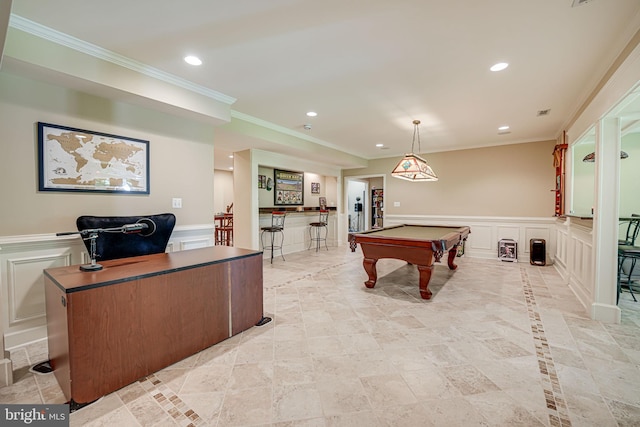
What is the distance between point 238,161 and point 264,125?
135 centimetres

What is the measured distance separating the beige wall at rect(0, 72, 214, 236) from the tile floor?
3.99 ft

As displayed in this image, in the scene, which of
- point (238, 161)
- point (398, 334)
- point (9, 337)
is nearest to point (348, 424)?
point (398, 334)

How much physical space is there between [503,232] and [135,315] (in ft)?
22.3

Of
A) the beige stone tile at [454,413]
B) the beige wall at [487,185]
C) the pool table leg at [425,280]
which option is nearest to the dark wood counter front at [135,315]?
the beige stone tile at [454,413]

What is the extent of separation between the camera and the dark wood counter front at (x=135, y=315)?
63.3 inches

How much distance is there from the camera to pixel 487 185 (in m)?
6.20

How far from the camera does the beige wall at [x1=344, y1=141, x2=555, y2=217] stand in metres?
5.69

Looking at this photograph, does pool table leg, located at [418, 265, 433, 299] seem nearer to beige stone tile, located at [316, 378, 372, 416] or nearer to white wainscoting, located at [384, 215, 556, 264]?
beige stone tile, located at [316, 378, 372, 416]

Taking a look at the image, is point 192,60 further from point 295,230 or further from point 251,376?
point 295,230

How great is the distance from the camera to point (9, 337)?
90.1 inches

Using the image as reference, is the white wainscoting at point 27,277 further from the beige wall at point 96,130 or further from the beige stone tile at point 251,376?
the beige stone tile at point 251,376

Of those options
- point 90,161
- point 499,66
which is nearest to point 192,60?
point 90,161

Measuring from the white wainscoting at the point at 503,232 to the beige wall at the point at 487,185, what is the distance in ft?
0.44

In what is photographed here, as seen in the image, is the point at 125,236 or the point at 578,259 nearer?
the point at 125,236
